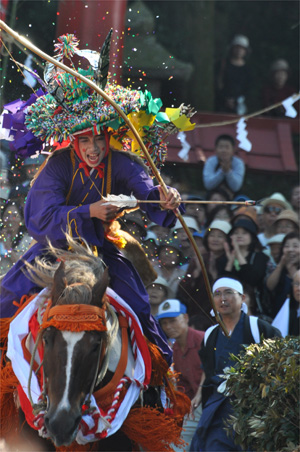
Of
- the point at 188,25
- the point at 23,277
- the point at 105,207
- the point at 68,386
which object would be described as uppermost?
the point at 188,25

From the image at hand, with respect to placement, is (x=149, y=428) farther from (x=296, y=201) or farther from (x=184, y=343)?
(x=296, y=201)

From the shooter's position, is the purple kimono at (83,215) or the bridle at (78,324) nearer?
the bridle at (78,324)

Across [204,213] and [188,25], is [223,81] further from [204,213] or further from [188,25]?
[204,213]

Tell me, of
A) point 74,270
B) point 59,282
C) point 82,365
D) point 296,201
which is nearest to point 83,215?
point 74,270

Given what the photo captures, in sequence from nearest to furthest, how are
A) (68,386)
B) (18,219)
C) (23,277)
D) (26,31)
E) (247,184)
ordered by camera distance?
(68,386), (23,277), (18,219), (26,31), (247,184)

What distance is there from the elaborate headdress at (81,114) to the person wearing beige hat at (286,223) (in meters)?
2.31

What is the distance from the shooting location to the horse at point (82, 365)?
4656mm

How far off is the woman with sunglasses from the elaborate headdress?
73.7 inches

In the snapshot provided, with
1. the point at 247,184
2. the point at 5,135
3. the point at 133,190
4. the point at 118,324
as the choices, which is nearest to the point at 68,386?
the point at 118,324

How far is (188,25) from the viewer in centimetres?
1370

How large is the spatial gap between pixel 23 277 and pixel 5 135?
1.11 meters

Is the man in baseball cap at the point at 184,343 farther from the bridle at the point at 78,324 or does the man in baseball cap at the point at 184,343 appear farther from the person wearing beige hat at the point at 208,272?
the bridle at the point at 78,324

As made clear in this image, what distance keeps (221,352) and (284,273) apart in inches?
49.0

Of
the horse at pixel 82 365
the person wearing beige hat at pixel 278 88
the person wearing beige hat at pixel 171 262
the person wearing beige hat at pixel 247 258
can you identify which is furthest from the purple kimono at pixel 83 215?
the person wearing beige hat at pixel 278 88
